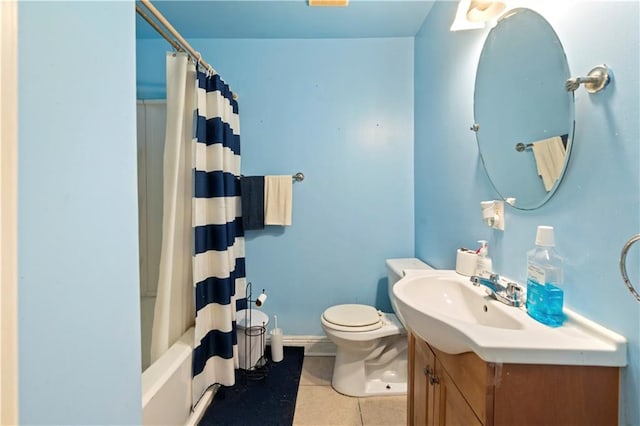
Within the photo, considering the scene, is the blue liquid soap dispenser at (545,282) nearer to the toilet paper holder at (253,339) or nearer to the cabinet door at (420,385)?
the cabinet door at (420,385)

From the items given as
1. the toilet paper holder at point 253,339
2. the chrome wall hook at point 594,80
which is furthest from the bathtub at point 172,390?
the chrome wall hook at point 594,80

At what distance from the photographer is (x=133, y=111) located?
0.73 m

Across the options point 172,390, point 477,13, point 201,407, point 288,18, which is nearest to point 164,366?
point 172,390

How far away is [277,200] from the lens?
1.93m

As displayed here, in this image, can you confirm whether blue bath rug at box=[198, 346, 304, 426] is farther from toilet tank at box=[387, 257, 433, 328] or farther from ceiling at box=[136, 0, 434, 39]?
ceiling at box=[136, 0, 434, 39]

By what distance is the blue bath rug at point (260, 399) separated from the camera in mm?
1409

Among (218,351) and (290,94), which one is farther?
(290,94)

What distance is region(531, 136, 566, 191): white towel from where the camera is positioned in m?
0.80

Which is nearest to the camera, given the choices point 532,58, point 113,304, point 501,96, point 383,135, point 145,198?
point 113,304

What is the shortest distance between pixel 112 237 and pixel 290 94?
166 cm

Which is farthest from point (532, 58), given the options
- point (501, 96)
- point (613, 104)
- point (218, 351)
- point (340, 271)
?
point (218, 351)

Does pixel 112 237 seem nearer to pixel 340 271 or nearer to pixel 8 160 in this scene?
pixel 8 160

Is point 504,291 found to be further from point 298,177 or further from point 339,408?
point 298,177

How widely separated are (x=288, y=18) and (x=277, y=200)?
1.17 meters
